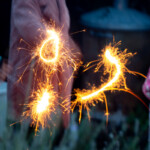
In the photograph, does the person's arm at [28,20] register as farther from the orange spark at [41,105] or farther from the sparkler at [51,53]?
the orange spark at [41,105]

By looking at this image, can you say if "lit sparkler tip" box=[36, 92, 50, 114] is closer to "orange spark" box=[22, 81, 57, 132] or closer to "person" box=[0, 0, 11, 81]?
"orange spark" box=[22, 81, 57, 132]

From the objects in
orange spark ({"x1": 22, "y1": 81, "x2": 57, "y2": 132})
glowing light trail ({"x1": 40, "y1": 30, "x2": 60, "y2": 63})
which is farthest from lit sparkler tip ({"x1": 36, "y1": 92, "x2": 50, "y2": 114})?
glowing light trail ({"x1": 40, "y1": 30, "x2": 60, "y2": 63})

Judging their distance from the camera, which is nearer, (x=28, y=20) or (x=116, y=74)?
(x=28, y=20)

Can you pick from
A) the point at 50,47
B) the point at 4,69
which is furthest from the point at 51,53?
the point at 4,69

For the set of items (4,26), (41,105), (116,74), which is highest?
(4,26)

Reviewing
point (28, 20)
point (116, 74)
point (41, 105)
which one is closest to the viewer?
point (28, 20)

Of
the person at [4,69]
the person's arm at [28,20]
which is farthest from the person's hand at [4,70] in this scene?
the person's arm at [28,20]

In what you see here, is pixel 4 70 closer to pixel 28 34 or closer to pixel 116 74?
pixel 28 34
